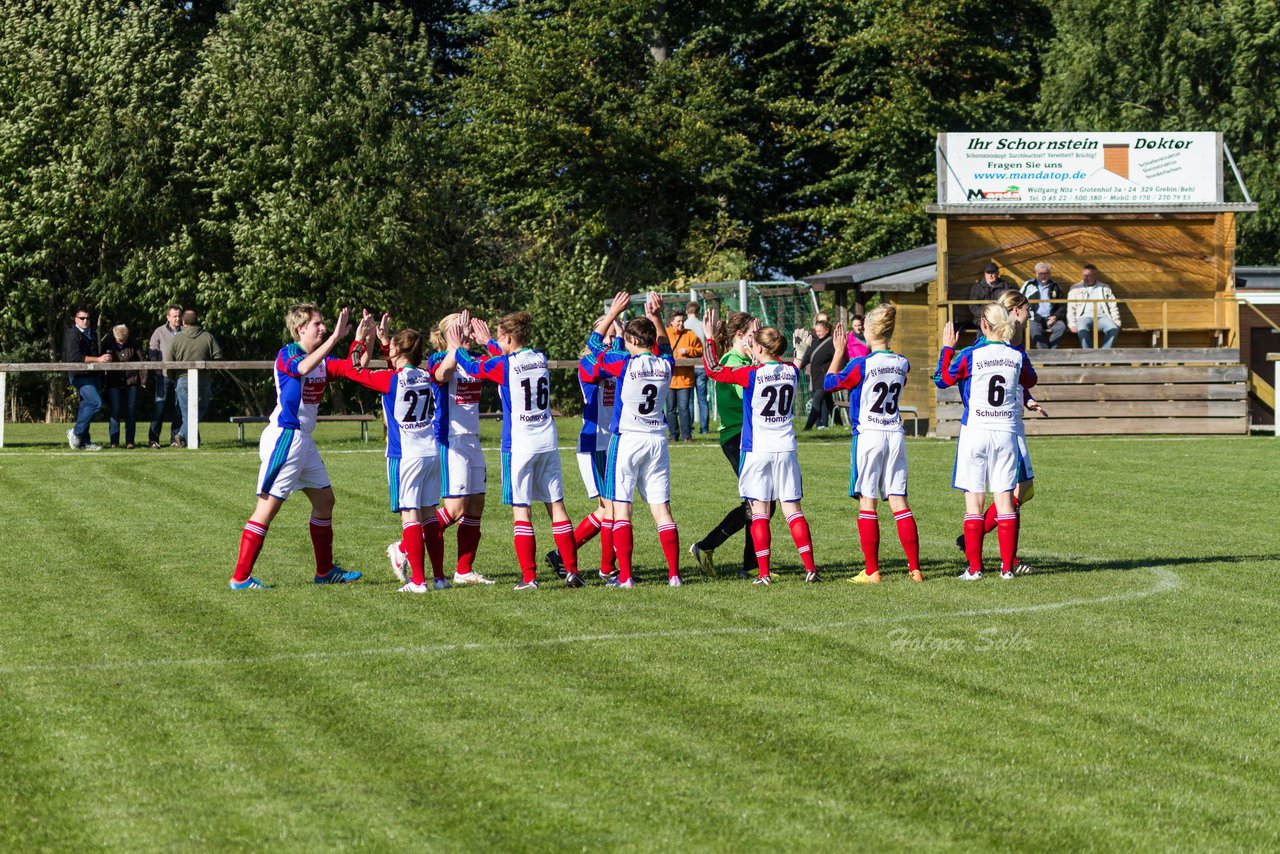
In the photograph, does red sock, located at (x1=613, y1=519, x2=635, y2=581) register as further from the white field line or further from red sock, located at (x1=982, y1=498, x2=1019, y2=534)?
red sock, located at (x1=982, y1=498, x2=1019, y2=534)

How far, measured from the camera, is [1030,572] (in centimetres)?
1168

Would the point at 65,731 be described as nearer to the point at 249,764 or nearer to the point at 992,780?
the point at 249,764

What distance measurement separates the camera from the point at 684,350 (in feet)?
82.0

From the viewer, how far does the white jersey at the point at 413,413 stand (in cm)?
1105

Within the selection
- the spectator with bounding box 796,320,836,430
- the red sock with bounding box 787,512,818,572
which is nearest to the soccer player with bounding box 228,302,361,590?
the red sock with bounding box 787,512,818,572

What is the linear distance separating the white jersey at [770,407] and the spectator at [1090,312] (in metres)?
17.3

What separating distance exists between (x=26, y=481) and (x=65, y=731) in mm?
12786

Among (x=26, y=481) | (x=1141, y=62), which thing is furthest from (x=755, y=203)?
(x=26, y=481)

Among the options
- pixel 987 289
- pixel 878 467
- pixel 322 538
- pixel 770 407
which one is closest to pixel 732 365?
pixel 770 407

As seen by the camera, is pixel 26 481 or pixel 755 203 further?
pixel 755 203

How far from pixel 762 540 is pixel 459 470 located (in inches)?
83.1

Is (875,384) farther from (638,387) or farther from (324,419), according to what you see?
(324,419)

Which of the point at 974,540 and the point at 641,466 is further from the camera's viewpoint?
the point at 974,540

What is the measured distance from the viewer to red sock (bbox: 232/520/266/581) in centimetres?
1091
